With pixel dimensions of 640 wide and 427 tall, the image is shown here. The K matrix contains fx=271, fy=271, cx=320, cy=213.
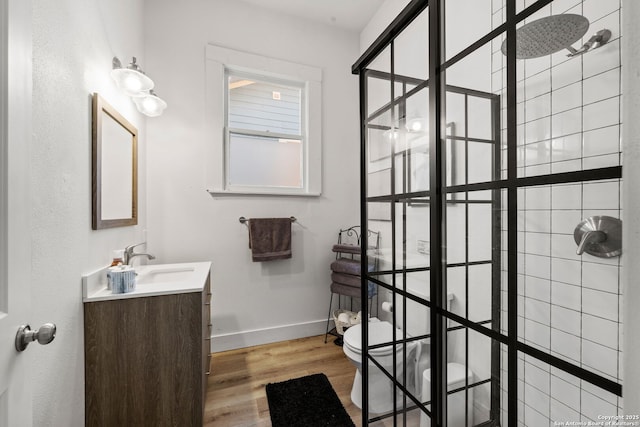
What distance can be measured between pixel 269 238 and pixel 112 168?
3.83 ft

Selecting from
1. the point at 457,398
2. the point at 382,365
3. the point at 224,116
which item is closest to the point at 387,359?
the point at 382,365

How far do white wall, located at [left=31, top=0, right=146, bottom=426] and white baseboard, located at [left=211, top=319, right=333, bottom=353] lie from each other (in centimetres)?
110

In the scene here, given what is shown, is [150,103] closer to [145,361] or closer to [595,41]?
[145,361]

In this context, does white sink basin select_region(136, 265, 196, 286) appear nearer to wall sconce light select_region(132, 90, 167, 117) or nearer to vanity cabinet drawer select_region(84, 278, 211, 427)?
vanity cabinet drawer select_region(84, 278, 211, 427)

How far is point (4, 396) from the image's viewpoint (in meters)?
0.57

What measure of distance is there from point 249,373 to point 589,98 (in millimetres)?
2219

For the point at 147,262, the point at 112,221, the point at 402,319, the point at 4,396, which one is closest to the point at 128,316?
the point at 112,221

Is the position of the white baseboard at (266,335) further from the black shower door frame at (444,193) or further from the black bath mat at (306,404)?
the black shower door frame at (444,193)

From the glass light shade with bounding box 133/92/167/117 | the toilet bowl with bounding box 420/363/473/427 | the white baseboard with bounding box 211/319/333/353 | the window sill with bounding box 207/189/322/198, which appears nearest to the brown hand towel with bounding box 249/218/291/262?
the window sill with bounding box 207/189/322/198

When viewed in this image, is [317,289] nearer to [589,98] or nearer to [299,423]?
[299,423]

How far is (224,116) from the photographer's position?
2.33 metres

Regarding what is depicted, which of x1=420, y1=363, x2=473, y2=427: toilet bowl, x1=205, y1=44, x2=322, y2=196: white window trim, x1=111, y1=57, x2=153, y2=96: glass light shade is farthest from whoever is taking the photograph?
x1=205, y1=44, x2=322, y2=196: white window trim

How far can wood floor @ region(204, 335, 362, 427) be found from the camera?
1.54 m

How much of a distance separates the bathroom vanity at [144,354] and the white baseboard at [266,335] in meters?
0.92
